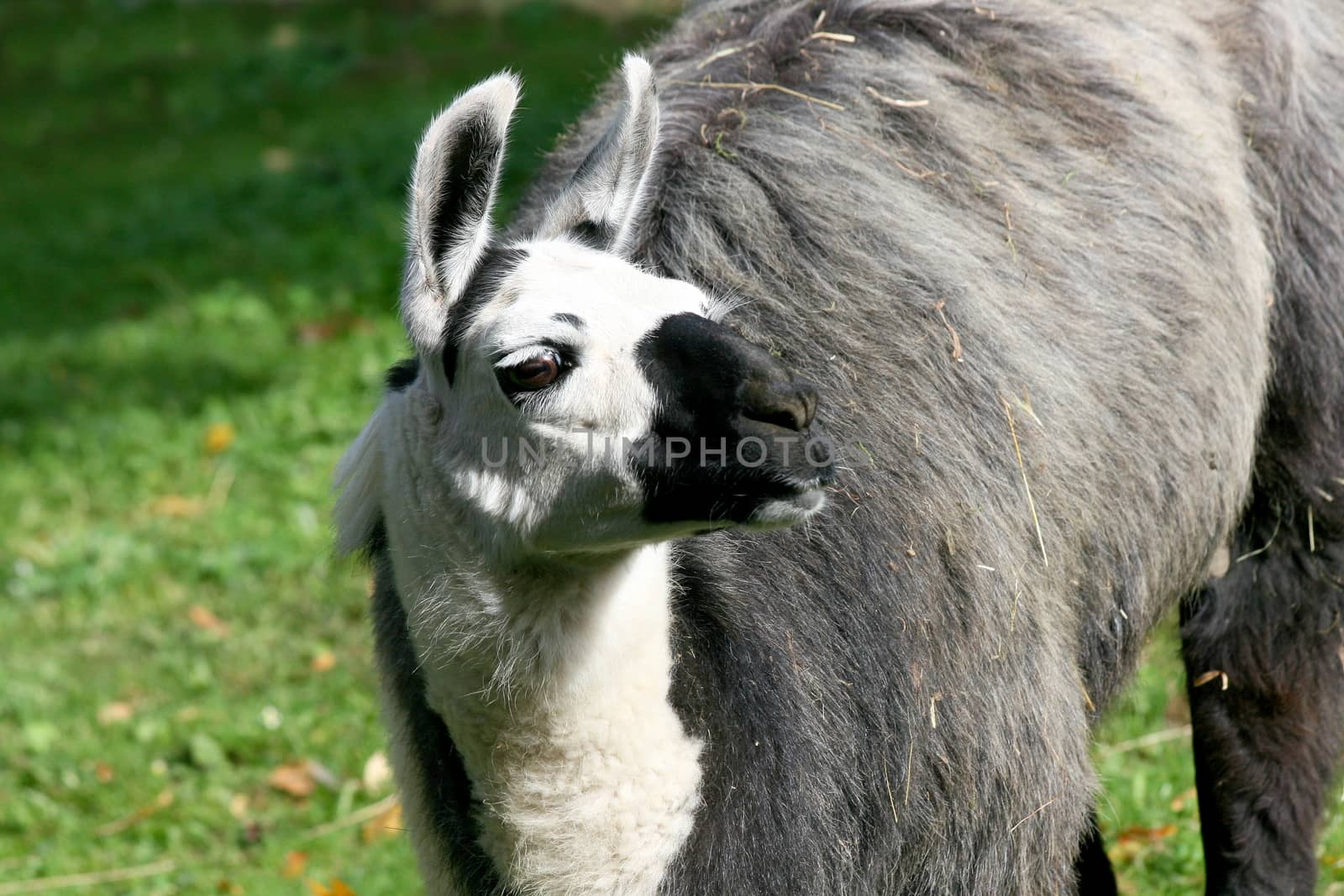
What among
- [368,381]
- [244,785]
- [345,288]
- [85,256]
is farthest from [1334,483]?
[85,256]

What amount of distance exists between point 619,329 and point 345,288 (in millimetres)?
6774

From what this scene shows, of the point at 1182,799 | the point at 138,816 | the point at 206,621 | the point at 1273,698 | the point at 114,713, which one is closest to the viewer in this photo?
the point at 1273,698

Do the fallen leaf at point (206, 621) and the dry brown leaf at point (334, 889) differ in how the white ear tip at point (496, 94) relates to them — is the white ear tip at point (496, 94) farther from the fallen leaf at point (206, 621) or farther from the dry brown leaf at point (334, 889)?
the fallen leaf at point (206, 621)

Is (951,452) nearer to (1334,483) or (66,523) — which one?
(1334,483)

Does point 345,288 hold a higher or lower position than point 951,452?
lower

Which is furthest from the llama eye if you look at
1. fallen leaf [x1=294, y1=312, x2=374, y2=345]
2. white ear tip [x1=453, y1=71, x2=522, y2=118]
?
fallen leaf [x1=294, y1=312, x2=374, y2=345]

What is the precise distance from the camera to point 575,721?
8.28 feet

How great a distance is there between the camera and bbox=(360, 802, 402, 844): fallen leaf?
461cm

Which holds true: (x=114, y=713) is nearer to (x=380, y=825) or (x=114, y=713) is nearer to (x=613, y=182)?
(x=380, y=825)

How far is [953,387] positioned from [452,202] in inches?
43.7

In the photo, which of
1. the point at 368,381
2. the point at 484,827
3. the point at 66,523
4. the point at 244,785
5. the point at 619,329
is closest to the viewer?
the point at 619,329

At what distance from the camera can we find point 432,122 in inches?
97.0

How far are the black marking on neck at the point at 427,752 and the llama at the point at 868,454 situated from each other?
0.01 metres

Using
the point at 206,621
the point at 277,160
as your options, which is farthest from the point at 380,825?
the point at 277,160
